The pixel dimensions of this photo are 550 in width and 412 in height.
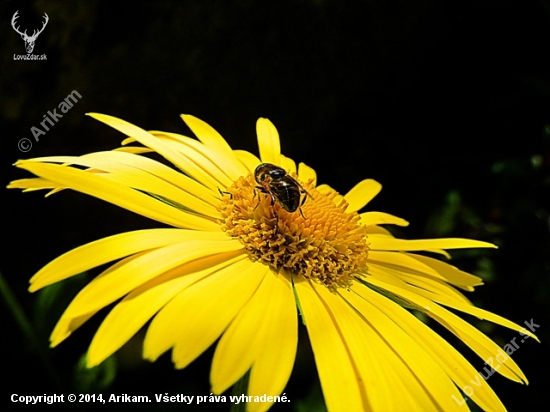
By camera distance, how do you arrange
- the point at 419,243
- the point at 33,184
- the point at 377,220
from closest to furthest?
the point at 33,184, the point at 419,243, the point at 377,220

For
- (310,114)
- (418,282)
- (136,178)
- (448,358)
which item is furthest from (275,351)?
(310,114)

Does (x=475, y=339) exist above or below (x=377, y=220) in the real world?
below

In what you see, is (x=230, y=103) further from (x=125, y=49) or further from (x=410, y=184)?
(x=410, y=184)

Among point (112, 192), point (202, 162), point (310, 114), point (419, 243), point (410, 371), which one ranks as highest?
point (310, 114)

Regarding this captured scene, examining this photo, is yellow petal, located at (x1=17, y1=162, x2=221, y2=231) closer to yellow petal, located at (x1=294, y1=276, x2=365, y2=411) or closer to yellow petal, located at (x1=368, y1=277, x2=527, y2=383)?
yellow petal, located at (x1=294, y1=276, x2=365, y2=411)

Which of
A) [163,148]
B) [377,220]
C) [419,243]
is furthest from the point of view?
[377,220]

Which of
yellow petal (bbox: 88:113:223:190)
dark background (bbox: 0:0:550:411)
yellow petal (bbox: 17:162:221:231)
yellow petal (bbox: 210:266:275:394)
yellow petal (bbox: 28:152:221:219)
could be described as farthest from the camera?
dark background (bbox: 0:0:550:411)

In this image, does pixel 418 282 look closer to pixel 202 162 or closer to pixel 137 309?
pixel 202 162

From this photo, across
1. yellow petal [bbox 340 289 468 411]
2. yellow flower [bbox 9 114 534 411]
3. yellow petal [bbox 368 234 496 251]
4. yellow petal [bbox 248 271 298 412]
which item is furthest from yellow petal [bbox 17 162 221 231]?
yellow petal [bbox 368 234 496 251]
